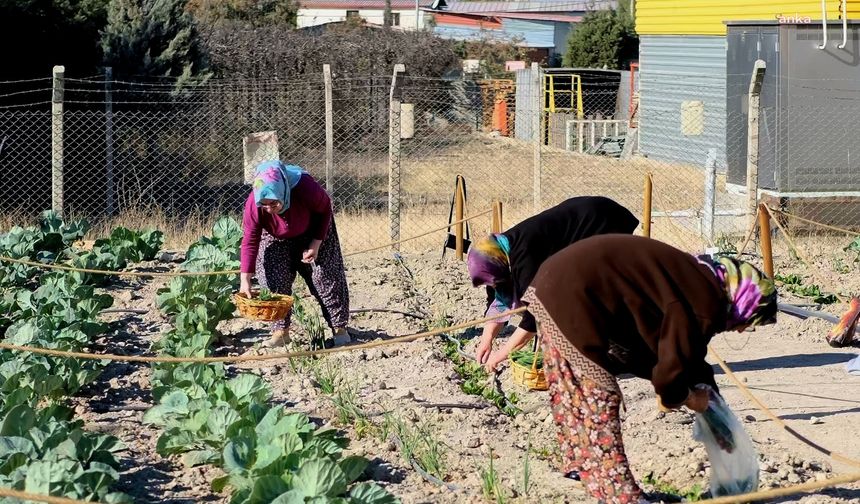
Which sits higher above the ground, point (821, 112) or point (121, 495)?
point (821, 112)

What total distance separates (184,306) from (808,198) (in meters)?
7.82

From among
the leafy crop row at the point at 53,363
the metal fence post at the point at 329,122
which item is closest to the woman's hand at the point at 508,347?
the leafy crop row at the point at 53,363

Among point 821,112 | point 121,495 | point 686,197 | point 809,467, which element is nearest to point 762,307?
point 809,467

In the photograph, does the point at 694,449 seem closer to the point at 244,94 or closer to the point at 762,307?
the point at 762,307

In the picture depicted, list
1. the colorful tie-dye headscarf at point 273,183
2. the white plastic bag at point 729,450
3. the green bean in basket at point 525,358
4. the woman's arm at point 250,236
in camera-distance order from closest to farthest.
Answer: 1. the white plastic bag at point 729,450
2. the green bean in basket at point 525,358
3. the colorful tie-dye headscarf at point 273,183
4. the woman's arm at point 250,236

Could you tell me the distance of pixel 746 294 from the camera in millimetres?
4480

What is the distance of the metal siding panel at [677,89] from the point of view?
19516mm

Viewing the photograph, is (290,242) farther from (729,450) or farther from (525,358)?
(729,450)

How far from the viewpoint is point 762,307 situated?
450 cm

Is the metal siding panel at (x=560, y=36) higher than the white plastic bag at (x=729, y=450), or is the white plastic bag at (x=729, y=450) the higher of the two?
the metal siding panel at (x=560, y=36)

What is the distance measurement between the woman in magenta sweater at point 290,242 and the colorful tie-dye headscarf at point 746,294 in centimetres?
345

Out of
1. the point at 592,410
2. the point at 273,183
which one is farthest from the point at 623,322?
the point at 273,183

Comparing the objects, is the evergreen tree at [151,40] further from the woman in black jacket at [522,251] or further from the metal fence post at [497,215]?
the woman in black jacket at [522,251]

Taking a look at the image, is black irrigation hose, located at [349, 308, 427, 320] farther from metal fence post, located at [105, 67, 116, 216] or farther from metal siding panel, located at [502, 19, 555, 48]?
metal siding panel, located at [502, 19, 555, 48]
